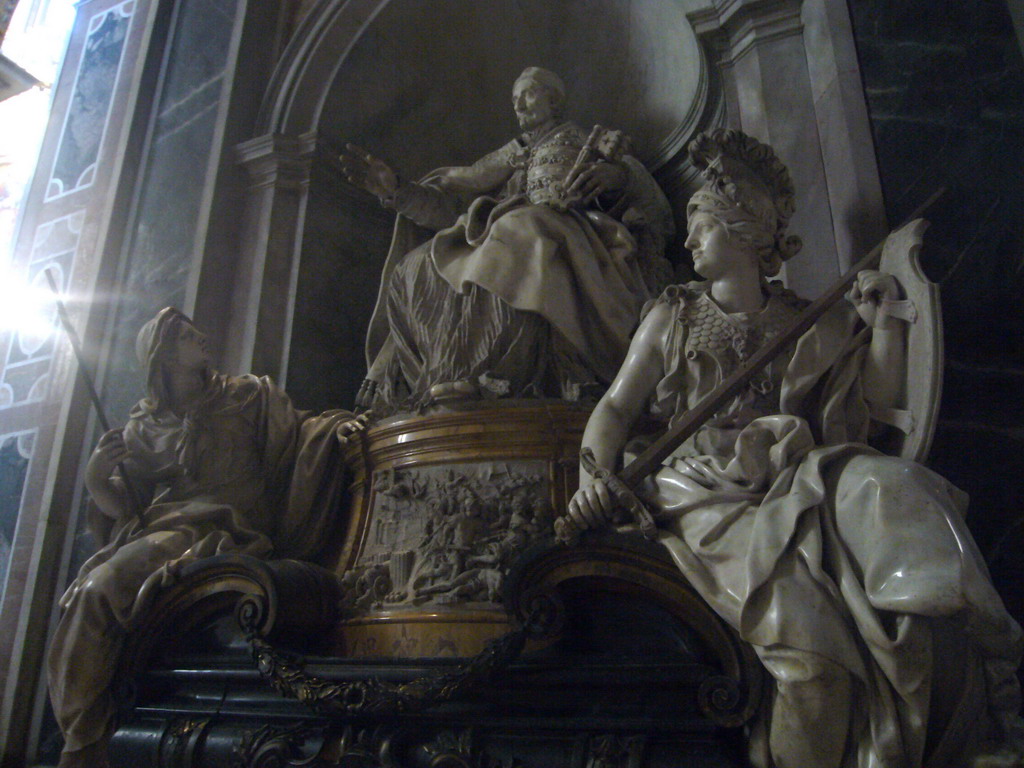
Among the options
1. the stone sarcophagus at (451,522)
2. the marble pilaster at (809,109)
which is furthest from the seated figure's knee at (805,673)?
the marble pilaster at (809,109)

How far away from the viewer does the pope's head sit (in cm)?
416

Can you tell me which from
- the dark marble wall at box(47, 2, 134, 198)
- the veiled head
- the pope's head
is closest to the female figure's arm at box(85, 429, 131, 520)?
the veiled head

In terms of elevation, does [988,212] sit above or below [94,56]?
below

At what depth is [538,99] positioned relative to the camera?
415cm

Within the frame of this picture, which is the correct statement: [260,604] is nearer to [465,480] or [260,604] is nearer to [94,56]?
[465,480]

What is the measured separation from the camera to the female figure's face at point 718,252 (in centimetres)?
245

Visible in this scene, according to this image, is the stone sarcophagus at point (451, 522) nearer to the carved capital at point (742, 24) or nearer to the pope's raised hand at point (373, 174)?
the pope's raised hand at point (373, 174)

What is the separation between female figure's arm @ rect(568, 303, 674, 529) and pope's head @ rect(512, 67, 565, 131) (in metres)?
1.94

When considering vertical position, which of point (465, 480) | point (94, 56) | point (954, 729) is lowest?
point (954, 729)


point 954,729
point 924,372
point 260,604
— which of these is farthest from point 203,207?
point 954,729

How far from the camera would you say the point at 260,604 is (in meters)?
2.59

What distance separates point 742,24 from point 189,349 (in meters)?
2.63

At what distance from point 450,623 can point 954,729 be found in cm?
138

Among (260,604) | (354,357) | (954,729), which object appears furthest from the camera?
(354,357)
